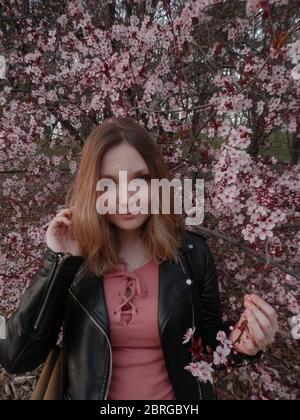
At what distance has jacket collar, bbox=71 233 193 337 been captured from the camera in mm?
1326

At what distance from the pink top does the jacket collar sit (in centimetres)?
2

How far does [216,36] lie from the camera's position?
2982mm

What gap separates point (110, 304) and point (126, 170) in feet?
1.63

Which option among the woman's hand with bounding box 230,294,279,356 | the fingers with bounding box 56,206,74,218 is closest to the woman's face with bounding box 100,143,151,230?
the fingers with bounding box 56,206,74,218

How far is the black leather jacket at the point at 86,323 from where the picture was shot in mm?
1258

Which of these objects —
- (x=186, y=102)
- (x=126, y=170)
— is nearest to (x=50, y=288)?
(x=126, y=170)

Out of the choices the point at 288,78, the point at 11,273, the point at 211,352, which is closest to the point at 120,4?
the point at 288,78

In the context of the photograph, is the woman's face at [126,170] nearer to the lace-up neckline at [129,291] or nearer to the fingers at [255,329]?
the lace-up neckline at [129,291]

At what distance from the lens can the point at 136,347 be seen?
1354 millimetres

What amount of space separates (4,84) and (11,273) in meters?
1.85

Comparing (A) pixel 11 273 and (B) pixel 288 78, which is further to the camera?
(A) pixel 11 273

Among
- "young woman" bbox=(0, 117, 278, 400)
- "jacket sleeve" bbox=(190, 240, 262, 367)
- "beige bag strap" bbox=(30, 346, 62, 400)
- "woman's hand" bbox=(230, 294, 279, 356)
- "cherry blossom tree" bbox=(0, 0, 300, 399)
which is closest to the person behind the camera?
"woman's hand" bbox=(230, 294, 279, 356)

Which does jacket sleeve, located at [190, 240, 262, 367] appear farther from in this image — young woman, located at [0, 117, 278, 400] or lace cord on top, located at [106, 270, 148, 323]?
lace cord on top, located at [106, 270, 148, 323]

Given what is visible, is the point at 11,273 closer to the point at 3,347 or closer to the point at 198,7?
the point at 3,347
